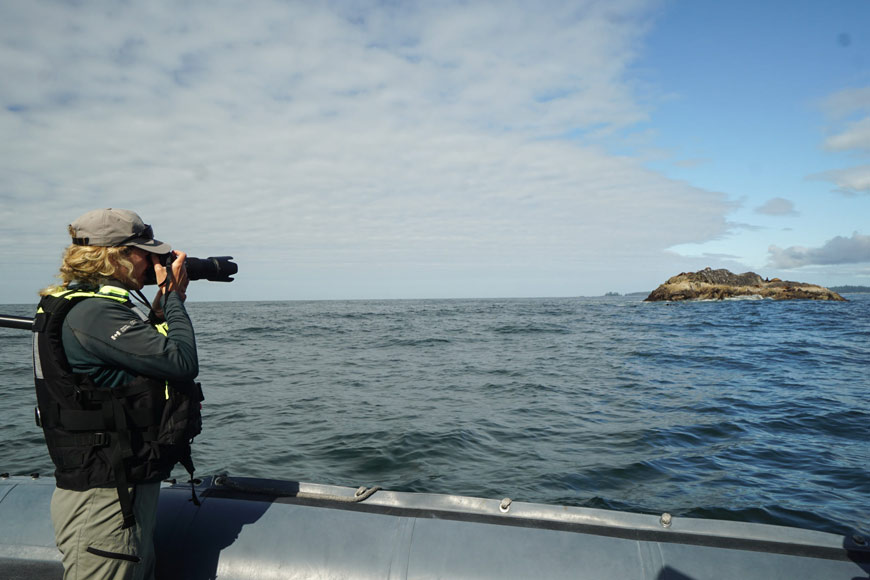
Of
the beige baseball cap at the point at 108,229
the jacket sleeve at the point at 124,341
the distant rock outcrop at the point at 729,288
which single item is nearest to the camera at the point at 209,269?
the beige baseball cap at the point at 108,229

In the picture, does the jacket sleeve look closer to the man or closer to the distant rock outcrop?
the man

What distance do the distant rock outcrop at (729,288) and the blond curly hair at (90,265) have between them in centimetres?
7087

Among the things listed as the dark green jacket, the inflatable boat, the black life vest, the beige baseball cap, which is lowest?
the inflatable boat

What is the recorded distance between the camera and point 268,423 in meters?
7.88

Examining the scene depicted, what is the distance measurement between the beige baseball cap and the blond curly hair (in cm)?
3

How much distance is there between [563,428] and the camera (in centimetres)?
748

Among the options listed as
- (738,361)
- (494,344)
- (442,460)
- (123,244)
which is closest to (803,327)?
(738,361)

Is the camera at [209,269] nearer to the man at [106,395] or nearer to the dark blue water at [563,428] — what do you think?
the man at [106,395]

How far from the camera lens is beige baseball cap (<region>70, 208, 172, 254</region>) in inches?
77.6

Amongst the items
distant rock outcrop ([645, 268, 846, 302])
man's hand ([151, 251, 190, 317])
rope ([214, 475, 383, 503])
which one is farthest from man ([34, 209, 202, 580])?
distant rock outcrop ([645, 268, 846, 302])

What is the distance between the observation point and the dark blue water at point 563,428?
17.4 ft

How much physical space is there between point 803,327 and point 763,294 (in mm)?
45371

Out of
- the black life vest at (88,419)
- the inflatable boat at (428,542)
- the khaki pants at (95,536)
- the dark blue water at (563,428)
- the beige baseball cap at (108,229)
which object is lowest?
the dark blue water at (563,428)

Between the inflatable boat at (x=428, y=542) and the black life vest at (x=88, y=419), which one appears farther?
the inflatable boat at (x=428, y=542)
